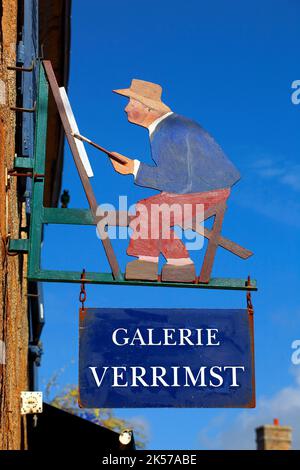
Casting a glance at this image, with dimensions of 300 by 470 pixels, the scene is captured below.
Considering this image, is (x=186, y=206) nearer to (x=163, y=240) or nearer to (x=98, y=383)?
(x=163, y=240)

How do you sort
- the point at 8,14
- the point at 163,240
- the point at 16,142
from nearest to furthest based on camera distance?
the point at 163,240 → the point at 8,14 → the point at 16,142

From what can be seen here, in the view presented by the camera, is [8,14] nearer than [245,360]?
No

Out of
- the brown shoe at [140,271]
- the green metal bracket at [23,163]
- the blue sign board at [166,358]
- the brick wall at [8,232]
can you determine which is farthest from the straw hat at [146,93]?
the blue sign board at [166,358]

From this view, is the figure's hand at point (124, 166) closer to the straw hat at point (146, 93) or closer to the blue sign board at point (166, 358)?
the straw hat at point (146, 93)

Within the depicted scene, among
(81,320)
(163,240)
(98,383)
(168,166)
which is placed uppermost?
(168,166)

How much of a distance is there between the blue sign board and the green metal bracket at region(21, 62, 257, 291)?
0.73 feet

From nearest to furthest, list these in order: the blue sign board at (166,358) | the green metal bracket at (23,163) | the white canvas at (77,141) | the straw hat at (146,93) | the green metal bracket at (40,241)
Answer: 1. the blue sign board at (166,358)
2. the green metal bracket at (40,241)
3. the white canvas at (77,141)
4. the straw hat at (146,93)
5. the green metal bracket at (23,163)

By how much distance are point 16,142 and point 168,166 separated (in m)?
2.81

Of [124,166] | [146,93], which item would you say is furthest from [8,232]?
[146,93]

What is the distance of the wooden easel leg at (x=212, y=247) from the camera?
7.59 meters

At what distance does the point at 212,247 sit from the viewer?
25.5ft

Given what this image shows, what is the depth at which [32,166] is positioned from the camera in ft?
26.9

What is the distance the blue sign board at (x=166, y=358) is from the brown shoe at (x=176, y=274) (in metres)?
0.25

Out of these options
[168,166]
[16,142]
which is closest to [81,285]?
[168,166]
